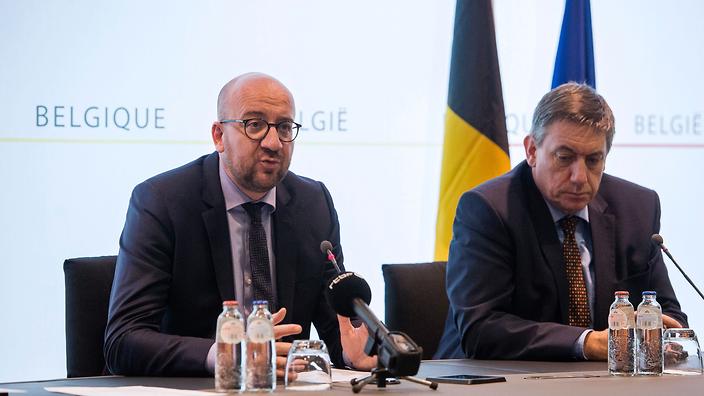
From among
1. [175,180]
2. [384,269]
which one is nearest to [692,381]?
[384,269]

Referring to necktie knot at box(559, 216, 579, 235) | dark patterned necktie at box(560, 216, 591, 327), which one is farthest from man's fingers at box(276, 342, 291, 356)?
necktie knot at box(559, 216, 579, 235)

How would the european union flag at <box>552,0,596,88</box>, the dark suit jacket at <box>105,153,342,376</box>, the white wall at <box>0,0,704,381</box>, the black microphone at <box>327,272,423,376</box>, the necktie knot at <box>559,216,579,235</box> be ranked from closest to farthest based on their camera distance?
the black microphone at <box>327,272,423,376</box> → the dark suit jacket at <box>105,153,342,376</box> → the necktie knot at <box>559,216,579,235</box> → the white wall at <box>0,0,704,381</box> → the european union flag at <box>552,0,596,88</box>

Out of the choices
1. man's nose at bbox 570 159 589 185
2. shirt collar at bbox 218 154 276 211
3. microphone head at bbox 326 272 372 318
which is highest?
man's nose at bbox 570 159 589 185

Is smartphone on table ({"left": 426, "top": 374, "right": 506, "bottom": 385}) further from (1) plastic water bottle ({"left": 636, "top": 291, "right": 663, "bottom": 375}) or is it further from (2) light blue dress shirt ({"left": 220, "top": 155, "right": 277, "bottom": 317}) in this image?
(2) light blue dress shirt ({"left": 220, "top": 155, "right": 277, "bottom": 317})

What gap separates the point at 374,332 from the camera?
232 cm

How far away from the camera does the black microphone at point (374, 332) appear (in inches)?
87.0

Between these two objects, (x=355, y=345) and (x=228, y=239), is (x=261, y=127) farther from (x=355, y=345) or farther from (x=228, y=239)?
(x=355, y=345)

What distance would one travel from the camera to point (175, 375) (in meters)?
2.69

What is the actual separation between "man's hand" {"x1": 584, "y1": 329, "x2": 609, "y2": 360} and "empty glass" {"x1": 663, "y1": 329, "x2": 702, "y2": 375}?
31cm

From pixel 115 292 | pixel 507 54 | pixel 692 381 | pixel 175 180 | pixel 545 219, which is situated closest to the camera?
pixel 692 381

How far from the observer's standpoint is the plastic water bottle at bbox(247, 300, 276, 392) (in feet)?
7.29

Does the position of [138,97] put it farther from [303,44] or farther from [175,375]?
[175,375]

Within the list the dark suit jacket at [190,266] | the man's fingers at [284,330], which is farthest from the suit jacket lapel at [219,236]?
the man's fingers at [284,330]

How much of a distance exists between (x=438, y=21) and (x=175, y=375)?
2.97 metres
